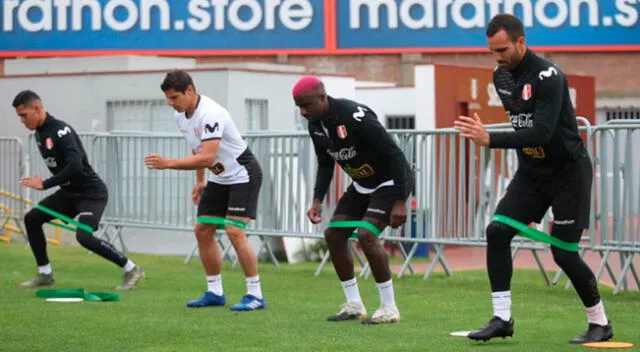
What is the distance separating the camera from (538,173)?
30.3 feet

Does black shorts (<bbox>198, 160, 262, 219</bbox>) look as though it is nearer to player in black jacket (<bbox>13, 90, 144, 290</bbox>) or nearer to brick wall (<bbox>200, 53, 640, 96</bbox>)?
player in black jacket (<bbox>13, 90, 144, 290</bbox>)

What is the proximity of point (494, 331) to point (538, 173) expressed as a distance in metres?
1.04

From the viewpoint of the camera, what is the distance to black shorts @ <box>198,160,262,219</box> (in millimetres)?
12250

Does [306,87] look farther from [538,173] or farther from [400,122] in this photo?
[400,122]

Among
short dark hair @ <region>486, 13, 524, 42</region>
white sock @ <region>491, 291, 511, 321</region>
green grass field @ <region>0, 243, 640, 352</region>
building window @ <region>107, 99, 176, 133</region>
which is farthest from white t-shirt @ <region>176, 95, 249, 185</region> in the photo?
building window @ <region>107, 99, 176, 133</region>

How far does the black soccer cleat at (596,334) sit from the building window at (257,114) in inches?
531

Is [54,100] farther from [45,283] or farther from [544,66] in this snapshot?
[544,66]

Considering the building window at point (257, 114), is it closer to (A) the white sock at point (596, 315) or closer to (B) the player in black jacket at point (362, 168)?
(B) the player in black jacket at point (362, 168)

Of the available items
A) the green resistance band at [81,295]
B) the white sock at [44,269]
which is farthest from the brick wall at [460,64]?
the green resistance band at [81,295]

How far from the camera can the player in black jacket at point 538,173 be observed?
8922 millimetres

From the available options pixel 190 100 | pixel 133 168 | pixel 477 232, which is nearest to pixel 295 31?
pixel 133 168

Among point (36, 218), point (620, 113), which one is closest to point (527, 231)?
point (36, 218)

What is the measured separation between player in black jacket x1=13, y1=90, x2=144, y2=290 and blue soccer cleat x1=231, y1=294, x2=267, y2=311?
226 centimetres

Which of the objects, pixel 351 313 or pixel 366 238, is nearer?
pixel 366 238
